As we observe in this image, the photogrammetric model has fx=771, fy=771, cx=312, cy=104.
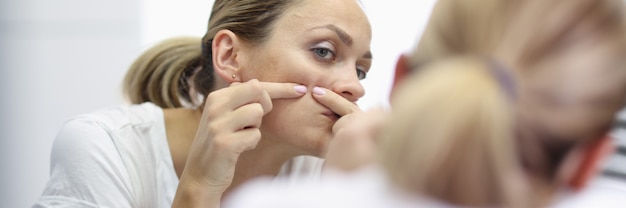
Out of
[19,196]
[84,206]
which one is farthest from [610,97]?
[19,196]

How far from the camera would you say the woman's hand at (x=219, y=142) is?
1.01 metres

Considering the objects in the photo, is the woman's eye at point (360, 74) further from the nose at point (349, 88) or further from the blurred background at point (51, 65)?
the blurred background at point (51, 65)

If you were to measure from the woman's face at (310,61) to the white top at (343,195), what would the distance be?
0.55m

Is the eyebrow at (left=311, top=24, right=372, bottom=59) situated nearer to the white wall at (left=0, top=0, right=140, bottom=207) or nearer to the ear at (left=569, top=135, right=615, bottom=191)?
the ear at (left=569, top=135, right=615, bottom=191)

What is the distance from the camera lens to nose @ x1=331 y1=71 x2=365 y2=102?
110cm

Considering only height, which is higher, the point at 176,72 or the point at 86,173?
the point at 176,72

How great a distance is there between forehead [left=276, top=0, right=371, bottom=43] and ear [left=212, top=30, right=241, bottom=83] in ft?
0.25

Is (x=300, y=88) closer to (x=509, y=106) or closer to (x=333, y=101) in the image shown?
(x=333, y=101)

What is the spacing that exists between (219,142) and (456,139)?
0.60 meters

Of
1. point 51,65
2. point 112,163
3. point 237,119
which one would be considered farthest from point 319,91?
point 51,65

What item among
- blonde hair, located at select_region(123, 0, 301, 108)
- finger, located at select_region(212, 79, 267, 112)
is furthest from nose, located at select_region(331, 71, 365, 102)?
blonde hair, located at select_region(123, 0, 301, 108)

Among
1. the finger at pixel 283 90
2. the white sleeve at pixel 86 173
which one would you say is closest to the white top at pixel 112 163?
the white sleeve at pixel 86 173

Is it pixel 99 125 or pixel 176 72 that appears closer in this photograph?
pixel 99 125

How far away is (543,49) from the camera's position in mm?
455
